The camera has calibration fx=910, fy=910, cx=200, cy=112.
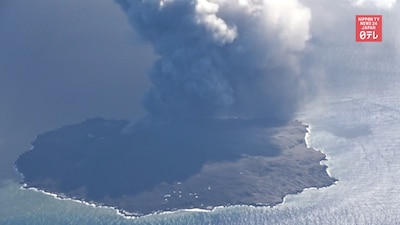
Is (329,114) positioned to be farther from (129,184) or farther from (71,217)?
(71,217)

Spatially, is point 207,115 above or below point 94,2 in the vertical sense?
below

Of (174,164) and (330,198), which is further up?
(174,164)

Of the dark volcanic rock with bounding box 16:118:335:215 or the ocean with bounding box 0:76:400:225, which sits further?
the dark volcanic rock with bounding box 16:118:335:215

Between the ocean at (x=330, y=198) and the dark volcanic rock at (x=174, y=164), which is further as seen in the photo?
the dark volcanic rock at (x=174, y=164)

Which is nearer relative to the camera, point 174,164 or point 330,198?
point 330,198

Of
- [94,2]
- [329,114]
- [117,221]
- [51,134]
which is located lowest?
[117,221]

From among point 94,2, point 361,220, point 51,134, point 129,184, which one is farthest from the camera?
point 94,2

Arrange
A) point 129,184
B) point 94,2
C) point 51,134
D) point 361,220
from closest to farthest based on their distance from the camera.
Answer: point 361,220 < point 129,184 < point 51,134 < point 94,2

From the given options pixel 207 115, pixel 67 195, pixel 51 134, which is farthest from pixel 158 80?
pixel 67 195
